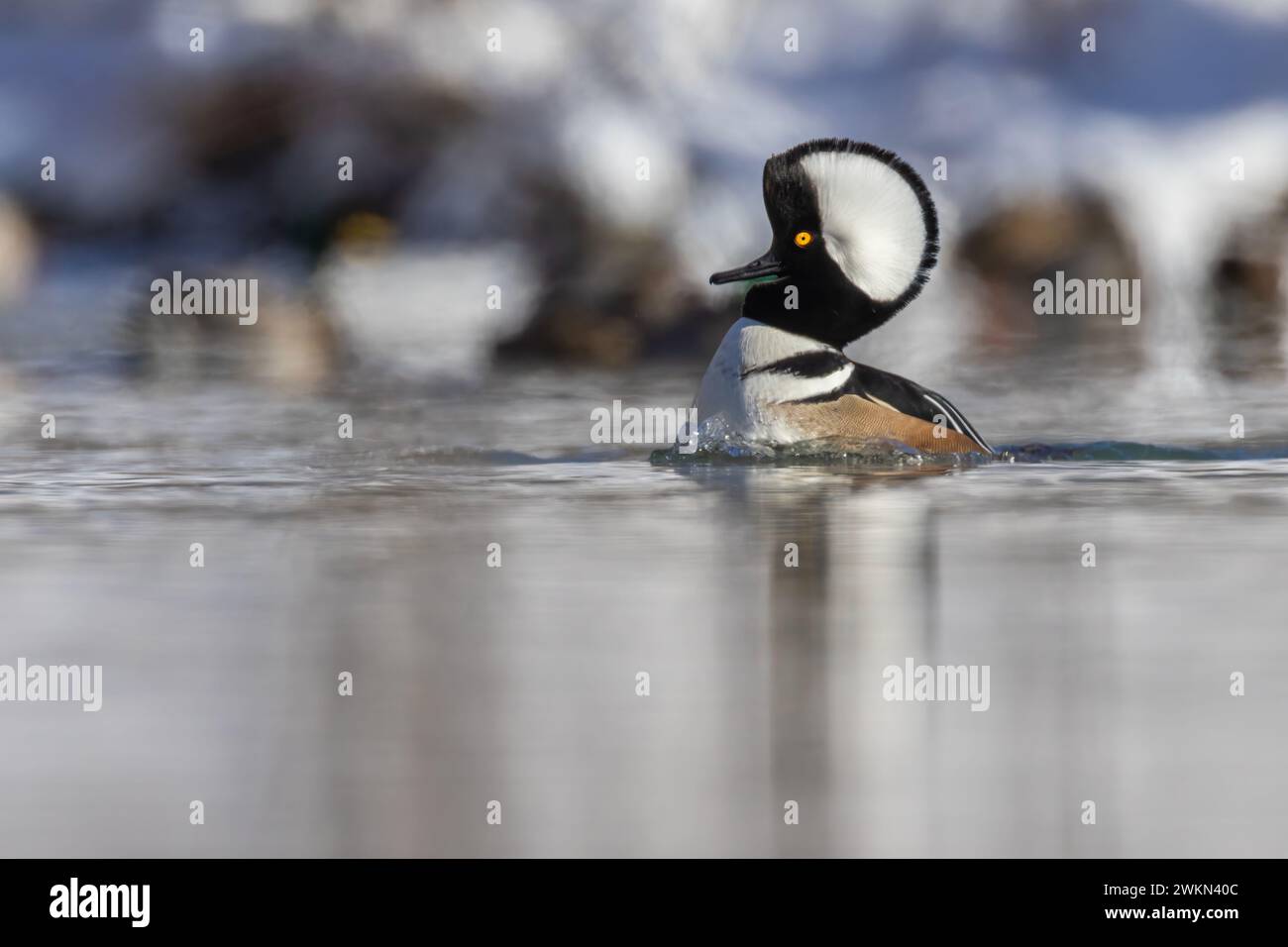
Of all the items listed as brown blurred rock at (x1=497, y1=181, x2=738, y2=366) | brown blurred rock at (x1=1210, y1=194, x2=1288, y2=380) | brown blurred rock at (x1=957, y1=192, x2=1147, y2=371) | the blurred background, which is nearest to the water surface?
the blurred background

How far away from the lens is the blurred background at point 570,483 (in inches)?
162

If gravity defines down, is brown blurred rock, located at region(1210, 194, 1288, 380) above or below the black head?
above

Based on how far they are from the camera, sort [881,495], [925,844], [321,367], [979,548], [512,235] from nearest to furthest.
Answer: [925,844], [979,548], [881,495], [321,367], [512,235]

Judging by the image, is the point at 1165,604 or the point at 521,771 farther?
the point at 1165,604

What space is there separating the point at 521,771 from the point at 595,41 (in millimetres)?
15843

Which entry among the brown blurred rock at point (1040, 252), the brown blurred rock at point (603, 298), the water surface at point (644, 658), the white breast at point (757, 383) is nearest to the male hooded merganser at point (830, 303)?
the white breast at point (757, 383)

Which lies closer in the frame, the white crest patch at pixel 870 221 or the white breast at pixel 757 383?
the white breast at pixel 757 383

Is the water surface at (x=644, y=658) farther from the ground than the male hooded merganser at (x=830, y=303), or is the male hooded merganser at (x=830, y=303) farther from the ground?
the male hooded merganser at (x=830, y=303)

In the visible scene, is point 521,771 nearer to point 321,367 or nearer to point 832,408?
point 832,408

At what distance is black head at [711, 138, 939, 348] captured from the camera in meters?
10.1

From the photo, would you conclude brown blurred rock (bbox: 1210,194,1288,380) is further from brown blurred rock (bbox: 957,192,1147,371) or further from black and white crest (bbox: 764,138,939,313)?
black and white crest (bbox: 764,138,939,313)

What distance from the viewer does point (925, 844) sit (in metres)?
3.75

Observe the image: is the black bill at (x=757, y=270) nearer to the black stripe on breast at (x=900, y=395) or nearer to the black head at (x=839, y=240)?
the black head at (x=839, y=240)

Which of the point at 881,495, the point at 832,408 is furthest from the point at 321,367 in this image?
the point at 881,495
